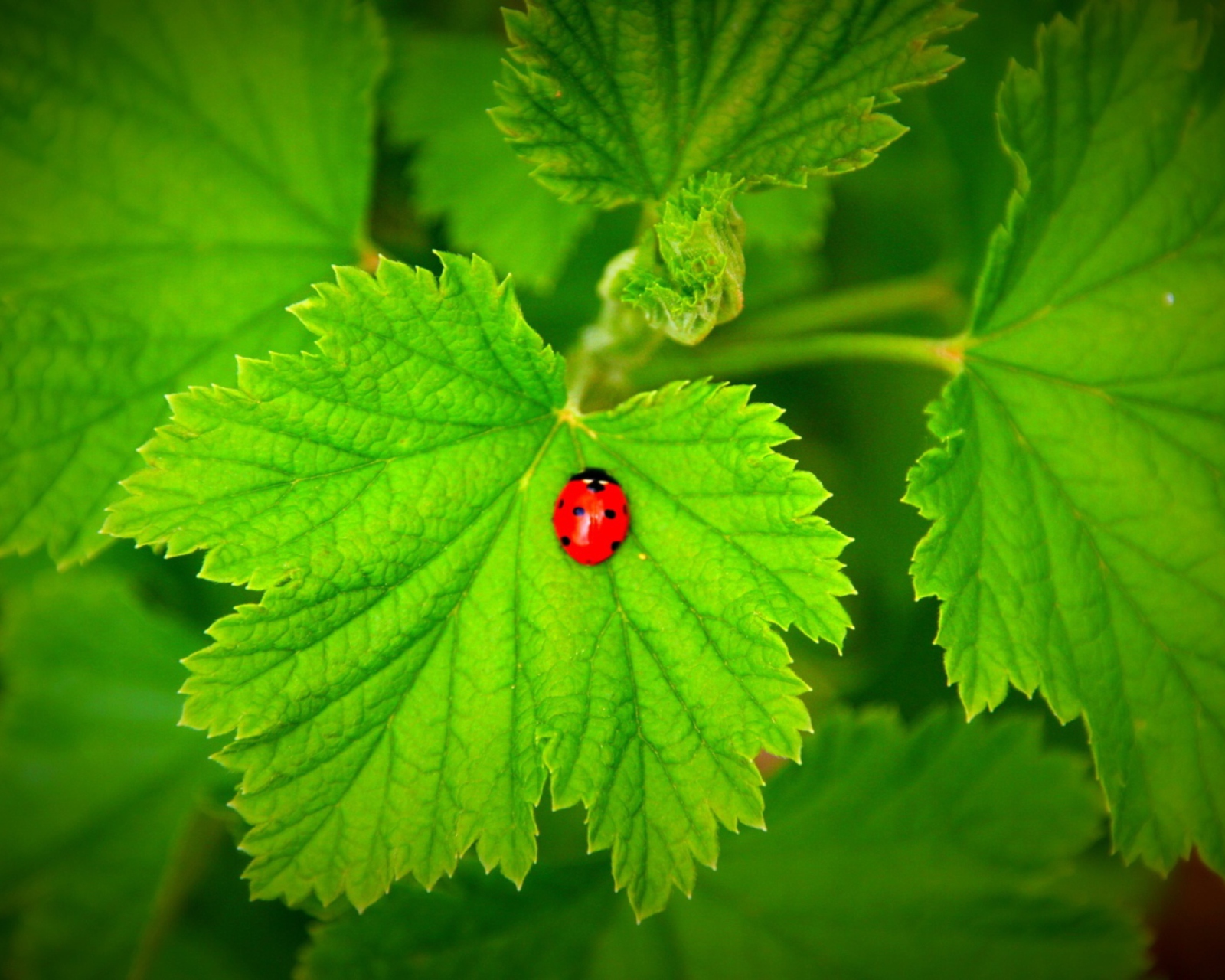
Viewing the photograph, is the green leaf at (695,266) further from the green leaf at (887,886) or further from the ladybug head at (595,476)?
the green leaf at (887,886)

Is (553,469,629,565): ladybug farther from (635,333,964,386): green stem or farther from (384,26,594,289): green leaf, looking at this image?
(384,26,594,289): green leaf

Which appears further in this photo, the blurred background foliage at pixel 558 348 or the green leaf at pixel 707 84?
the blurred background foliage at pixel 558 348

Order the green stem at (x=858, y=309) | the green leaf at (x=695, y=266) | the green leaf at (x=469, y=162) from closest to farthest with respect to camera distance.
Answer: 1. the green leaf at (x=695, y=266)
2. the green leaf at (x=469, y=162)
3. the green stem at (x=858, y=309)

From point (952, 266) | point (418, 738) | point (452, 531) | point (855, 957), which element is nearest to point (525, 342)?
point (452, 531)

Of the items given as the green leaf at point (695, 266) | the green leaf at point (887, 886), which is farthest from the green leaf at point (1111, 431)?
the green leaf at point (887, 886)

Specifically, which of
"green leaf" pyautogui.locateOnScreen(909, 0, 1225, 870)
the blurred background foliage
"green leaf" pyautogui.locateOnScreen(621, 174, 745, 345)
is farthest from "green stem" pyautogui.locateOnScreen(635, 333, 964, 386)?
"green leaf" pyautogui.locateOnScreen(621, 174, 745, 345)

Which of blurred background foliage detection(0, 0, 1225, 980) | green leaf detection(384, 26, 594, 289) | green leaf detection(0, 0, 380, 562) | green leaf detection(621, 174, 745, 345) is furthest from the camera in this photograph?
blurred background foliage detection(0, 0, 1225, 980)
